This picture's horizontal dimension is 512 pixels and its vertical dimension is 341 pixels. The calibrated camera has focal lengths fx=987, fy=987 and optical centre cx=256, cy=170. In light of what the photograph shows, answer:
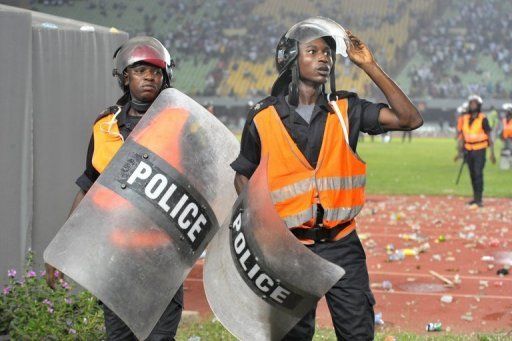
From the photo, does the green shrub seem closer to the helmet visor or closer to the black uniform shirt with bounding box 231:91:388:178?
the black uniform shirt with bounding box 231:91:388:178

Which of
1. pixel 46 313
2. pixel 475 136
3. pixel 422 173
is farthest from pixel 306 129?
pixel 422 173

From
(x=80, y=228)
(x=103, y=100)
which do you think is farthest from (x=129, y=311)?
(x=103, y=100)

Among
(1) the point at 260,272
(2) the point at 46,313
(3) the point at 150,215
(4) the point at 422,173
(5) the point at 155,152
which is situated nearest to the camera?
(1) the point at 260,272

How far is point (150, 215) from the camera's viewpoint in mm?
3975

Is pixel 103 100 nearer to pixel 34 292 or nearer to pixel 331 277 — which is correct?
pixel 34 292

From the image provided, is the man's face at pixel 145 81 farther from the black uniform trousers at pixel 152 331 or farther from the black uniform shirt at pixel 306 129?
the black uniform trousers at pixel 152 331

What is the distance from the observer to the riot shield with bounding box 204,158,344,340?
12.4ft

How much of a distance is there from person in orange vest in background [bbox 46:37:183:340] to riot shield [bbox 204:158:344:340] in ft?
1.56

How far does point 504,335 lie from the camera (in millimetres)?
6234

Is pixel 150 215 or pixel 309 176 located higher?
pixel 309 176

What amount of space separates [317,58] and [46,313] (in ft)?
7.58

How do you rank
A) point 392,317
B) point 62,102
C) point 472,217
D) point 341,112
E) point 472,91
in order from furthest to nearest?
point 472,91
point 472,217
point 392,317
point 62,102
point 341,112

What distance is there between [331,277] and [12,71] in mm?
3495

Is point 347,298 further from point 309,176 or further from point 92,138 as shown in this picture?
point 92,138
